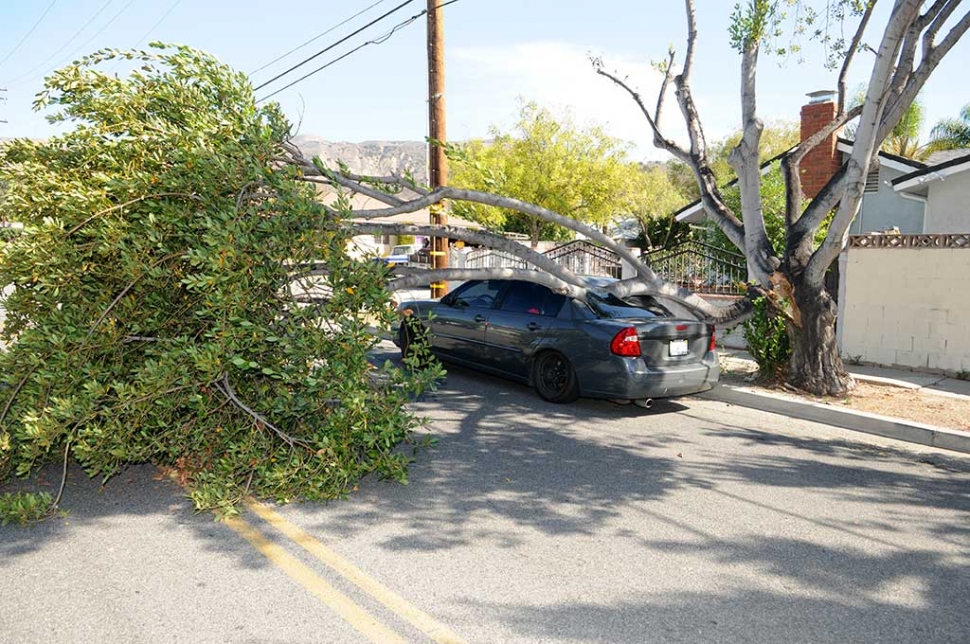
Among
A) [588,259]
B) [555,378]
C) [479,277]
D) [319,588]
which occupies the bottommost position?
[319,588]

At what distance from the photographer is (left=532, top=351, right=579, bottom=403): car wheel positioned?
8.77 m

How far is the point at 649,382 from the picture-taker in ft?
27.3

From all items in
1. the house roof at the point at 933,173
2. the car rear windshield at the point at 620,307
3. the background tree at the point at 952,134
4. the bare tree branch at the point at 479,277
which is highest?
the background tree at the point at 952,134

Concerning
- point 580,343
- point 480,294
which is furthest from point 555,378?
point 480,294

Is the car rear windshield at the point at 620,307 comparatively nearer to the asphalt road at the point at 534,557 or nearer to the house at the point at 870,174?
the asphalt road at the point at 534,557

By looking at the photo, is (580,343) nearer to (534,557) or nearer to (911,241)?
(534,557)

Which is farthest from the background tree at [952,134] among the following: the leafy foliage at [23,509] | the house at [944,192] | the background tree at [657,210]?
the leafy foliage at [23,509]

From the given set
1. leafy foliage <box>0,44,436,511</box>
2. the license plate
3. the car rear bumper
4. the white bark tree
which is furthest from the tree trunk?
leafy foliage <box>0,44,436,511</box>

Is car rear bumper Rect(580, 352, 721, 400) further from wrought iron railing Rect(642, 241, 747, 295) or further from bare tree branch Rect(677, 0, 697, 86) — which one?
wrought iron railing Rect(642, 241, 747, 295)

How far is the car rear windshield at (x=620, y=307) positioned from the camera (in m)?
8.80

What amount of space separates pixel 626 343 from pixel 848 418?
8.79 ft

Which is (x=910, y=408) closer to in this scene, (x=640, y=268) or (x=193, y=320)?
(x=640, y=268)

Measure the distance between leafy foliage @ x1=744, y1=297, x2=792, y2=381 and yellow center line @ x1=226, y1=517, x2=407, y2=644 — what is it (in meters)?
7.44

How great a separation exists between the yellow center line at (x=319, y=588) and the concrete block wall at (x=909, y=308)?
994cm
